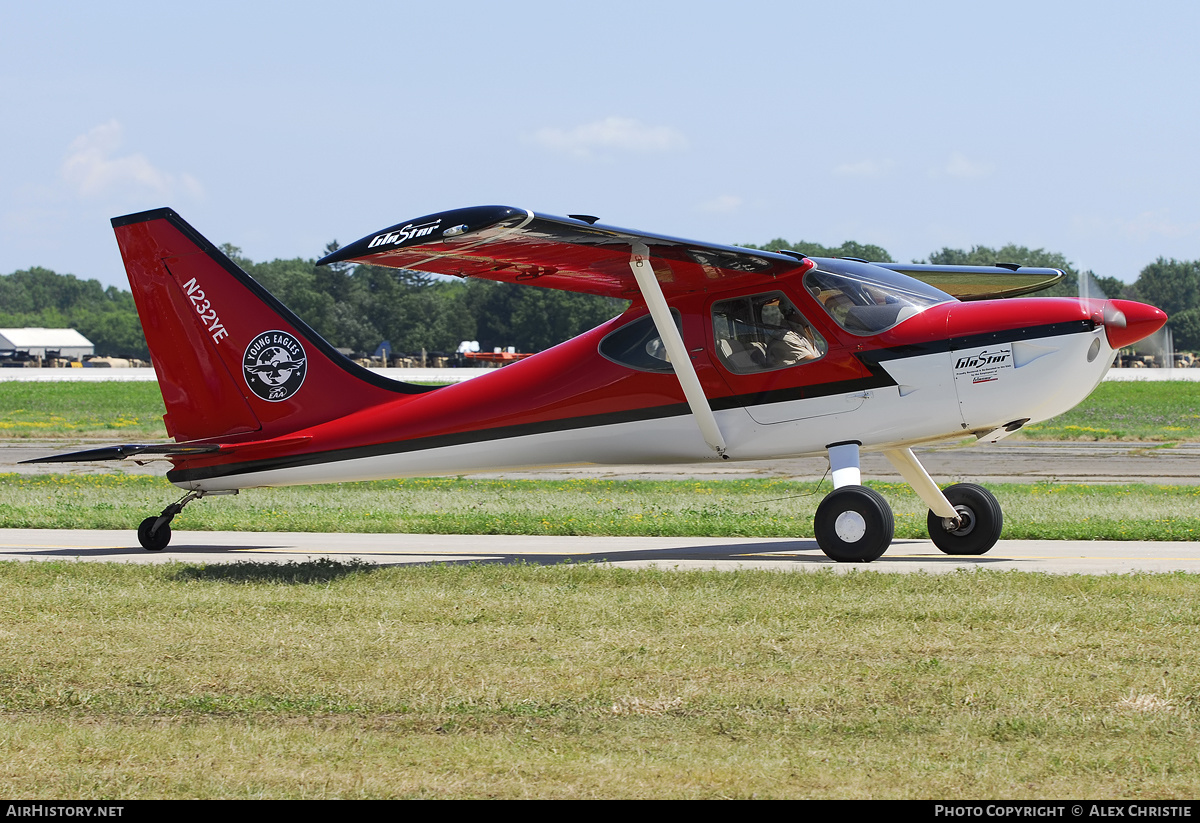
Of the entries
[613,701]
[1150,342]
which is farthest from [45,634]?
[1150,342]

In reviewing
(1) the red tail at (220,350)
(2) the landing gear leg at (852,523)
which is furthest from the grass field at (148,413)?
(2) the landing gear leg at (852,523)

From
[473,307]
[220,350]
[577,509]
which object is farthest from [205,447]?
[473,307]

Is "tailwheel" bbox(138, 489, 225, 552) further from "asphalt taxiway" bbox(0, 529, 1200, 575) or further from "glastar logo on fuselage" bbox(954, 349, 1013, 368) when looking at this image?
"glastar logo on fuselage" bbox(954, 349, 1013, 368)

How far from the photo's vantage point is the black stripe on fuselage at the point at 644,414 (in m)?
10.7

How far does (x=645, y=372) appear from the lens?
1178 cm

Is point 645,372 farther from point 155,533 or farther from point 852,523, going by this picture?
point 155,533

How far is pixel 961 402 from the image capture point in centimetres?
1085

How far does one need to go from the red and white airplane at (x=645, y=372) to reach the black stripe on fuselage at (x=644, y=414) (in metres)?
0.02

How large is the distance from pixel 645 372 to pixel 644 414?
40 centimetres

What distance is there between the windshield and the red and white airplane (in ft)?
0.07

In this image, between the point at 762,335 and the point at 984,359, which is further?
the point at 762,335

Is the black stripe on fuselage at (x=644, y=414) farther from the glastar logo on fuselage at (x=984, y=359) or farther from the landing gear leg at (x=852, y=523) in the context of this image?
the landing gear leg at (x=852, y=523)

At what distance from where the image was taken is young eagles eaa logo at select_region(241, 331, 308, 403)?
12.8 m

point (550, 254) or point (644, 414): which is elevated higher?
point (550, 254)
